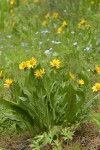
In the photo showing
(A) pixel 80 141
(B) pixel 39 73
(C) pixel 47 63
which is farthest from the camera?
(C) pixel 47 63

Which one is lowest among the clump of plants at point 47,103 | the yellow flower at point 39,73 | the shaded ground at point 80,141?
the shaded ground at point 80,141

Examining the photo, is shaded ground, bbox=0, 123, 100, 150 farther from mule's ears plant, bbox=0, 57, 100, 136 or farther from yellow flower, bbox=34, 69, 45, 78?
yellow flower, bbox=34, 69, 45, 78

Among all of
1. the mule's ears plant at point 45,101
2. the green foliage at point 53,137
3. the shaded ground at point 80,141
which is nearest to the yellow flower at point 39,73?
the mule's ears plant at point 45,101

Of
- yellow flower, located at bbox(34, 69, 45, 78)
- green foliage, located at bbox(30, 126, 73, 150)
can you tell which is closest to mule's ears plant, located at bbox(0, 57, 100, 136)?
yellow flower, located at bbox(34, 69, 45, 78)

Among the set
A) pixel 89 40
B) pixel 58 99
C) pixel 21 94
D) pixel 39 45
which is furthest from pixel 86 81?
pixel 39 45

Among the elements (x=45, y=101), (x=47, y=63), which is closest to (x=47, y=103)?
(x=45, y=101)

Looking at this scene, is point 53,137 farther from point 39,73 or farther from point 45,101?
point 39,73

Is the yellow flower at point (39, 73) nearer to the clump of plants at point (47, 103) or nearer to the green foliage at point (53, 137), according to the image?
the clump of plants at point (47, 103)

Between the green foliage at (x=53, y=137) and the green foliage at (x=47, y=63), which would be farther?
the green foliage at (x=47, y=63)

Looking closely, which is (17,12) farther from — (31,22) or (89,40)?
(89,40)
